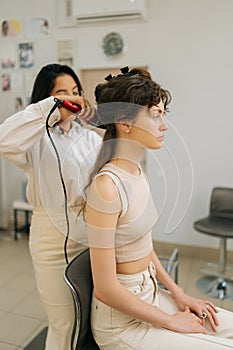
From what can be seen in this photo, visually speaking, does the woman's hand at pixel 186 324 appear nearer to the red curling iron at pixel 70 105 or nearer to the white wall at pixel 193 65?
the red curling iron at pixel 70 105

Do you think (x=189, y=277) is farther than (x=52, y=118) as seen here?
Yes

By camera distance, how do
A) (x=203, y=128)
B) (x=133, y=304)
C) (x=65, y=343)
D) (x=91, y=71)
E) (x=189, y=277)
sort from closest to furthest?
(x=133, y=304) → (x=65, y=343) → (x=189, y=277) → (x=203, y=128) → (x=91, y=71)

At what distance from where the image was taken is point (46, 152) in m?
1.34

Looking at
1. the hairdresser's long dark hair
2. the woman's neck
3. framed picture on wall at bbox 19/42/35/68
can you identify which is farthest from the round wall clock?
the woman's neck

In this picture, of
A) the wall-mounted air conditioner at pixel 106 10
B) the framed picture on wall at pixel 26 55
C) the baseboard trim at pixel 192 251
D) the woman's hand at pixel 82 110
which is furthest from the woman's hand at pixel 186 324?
the framed picture on wall at pixel 26 55

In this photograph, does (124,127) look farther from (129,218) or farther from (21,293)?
(21,293)

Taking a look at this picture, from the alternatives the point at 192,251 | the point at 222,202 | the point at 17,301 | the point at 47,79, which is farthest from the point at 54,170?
the point at 192,251

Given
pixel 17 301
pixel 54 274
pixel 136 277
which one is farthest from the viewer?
pixel 17 301

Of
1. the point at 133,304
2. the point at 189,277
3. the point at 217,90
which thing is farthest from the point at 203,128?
the point at 133,304

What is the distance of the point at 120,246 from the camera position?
1.09 m

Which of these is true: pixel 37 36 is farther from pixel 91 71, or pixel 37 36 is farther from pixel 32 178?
pixel 32 178

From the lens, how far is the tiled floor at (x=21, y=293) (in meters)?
2.08

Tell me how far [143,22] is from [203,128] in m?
1.01

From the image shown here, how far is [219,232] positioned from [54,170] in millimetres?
1557
